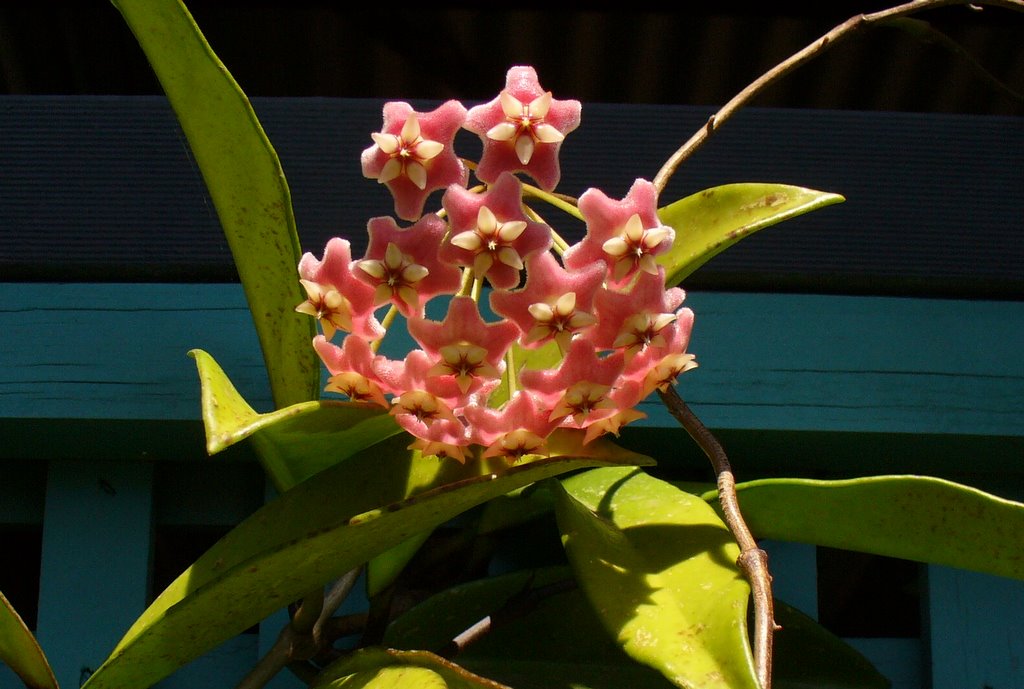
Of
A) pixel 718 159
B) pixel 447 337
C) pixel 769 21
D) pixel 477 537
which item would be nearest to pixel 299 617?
pixel 477 537

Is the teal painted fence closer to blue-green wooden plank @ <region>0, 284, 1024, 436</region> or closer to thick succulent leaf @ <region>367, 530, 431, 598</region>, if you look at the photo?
blue-green wooden plank @ <region>0, 284, 1024, 436</region>

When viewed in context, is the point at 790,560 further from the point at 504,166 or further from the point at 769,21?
the point at 769,21

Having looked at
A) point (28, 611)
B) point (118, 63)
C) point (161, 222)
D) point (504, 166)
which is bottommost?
point (28, 611)

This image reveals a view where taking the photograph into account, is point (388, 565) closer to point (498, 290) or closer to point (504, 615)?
point (504, 615)

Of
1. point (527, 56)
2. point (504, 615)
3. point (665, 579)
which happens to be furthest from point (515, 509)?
point (527, 56)

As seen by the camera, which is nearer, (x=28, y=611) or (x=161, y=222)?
(x=161, y=222)

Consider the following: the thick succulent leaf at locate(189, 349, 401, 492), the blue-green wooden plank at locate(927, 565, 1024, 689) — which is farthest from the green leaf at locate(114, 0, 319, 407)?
the blue-green wooden plank at locate(927, 565, 1024, 689)
